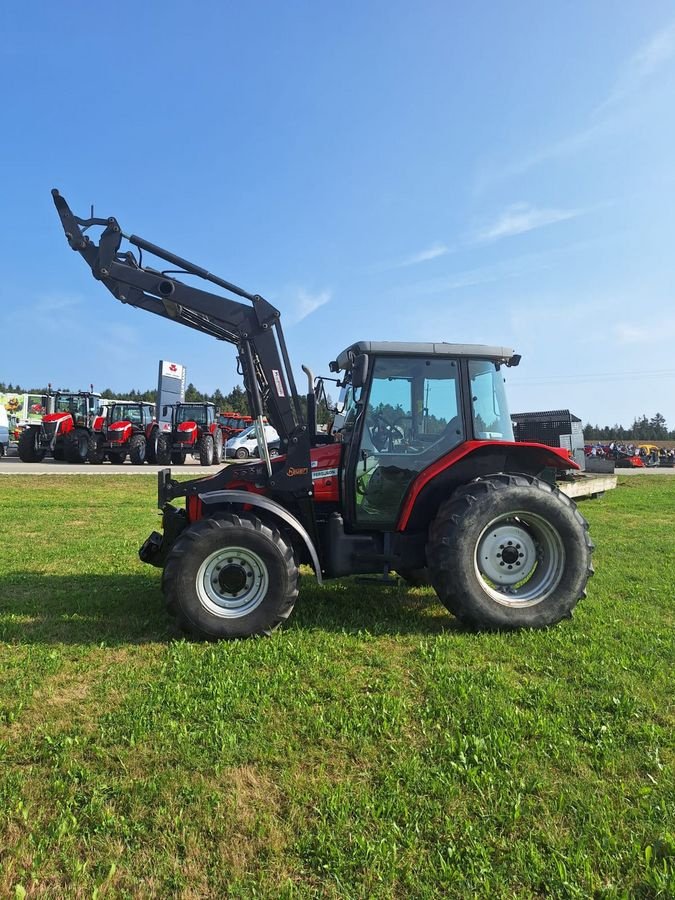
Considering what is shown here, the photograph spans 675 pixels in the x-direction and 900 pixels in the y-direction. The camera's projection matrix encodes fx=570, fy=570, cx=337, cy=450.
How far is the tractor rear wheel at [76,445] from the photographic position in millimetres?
21172

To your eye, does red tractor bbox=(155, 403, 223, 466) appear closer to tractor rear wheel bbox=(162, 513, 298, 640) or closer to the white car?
the white car

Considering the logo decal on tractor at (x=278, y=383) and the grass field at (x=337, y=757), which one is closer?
the grass field at (x=337, y=757)

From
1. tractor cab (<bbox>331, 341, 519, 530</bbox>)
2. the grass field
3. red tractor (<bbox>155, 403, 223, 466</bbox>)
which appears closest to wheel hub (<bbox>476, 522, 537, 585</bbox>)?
the grass field

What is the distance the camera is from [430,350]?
4801mm

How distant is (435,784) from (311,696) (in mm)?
964

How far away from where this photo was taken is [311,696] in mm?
3215

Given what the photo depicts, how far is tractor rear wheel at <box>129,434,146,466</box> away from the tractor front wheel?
7.08ft

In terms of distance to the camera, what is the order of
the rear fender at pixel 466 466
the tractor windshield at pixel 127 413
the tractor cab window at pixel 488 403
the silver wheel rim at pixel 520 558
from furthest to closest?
the tractor windshield at pixel 127 413 → the tractor cab window at pixel 488 403 → the rear fender at pixel 466 466 → the silver wheel rim at pixel 520 558

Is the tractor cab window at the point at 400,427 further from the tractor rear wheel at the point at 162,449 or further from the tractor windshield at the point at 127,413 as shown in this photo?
the tractor windshield at the point at 127,413

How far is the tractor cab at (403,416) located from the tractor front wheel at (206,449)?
18.0 metres

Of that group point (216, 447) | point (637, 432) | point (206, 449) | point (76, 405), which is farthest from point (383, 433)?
point (637, 432)

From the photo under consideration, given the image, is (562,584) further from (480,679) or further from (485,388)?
(485,388)

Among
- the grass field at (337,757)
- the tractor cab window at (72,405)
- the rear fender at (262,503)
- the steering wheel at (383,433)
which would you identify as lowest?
the grass field at (337,757)

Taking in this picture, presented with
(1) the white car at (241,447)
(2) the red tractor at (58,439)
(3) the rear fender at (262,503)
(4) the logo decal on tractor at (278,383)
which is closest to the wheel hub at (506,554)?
(3) the rear fender at (262,503)
